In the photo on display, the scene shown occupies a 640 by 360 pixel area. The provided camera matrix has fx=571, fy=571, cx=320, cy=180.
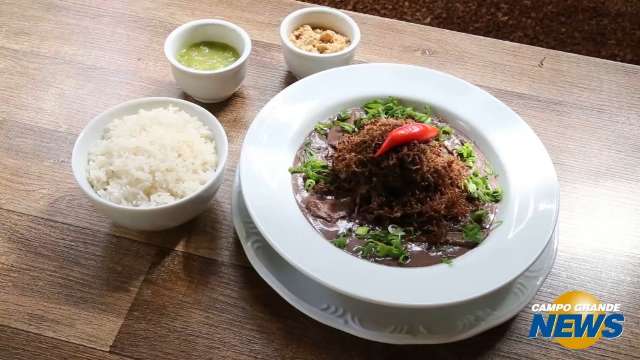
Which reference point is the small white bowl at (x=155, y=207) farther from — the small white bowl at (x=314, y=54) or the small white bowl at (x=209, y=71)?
the small white bowl at (x=314, y=54)

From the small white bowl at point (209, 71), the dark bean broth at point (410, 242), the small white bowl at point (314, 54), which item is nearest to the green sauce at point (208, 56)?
the small white bowl at point (209, 71)

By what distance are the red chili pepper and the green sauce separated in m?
0.65

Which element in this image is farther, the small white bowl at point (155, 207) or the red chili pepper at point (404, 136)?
the red chili pepper at point (404, 136)

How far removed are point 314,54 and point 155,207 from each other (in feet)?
2.50

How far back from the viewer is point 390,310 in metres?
1.31

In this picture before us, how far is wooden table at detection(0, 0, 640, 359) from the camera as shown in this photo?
130 centimetres

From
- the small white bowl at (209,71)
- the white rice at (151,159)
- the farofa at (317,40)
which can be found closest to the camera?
the white rice at (151,159)

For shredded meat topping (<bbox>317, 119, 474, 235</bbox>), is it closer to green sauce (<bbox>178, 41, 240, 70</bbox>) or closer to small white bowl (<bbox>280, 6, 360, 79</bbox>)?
small white bowl (<bbox>280, 6, 360, 79</bbox>)

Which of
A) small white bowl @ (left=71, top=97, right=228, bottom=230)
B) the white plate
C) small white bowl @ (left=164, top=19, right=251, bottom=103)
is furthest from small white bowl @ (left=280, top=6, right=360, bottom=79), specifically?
the white plate

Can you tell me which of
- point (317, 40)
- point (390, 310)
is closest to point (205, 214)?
point (390, 310)

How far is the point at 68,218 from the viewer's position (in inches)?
59.2

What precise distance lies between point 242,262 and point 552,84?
48.4 inches

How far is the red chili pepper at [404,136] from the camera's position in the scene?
4.76 ft

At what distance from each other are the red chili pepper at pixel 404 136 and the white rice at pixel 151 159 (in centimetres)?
45
